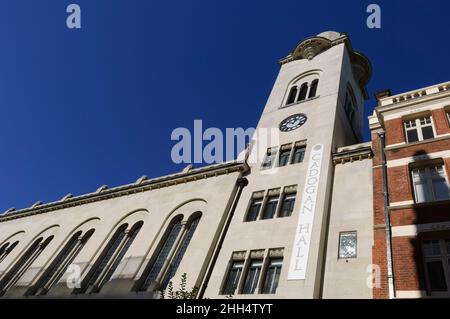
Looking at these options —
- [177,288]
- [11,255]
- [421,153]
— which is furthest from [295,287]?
[11,255]

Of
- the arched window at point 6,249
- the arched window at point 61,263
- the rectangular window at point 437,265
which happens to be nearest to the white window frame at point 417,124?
the rectangular window at point 437,265

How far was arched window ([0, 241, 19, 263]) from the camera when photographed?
35.4 metres

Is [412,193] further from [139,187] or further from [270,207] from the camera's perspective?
[139,187]

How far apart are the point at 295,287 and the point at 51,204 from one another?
2978 cm

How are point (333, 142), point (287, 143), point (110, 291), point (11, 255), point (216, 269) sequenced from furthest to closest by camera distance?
point (11, 255) < point (287, 143) < point (333, 142) < point (110, 291) < point (216, 269)

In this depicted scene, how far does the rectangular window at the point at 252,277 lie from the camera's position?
17.9 meters

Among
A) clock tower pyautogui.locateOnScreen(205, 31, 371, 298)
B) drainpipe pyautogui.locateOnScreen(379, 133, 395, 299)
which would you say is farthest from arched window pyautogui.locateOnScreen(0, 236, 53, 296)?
drainpipe pyautogui.locateOnScreen(379, 133, 395, 299)

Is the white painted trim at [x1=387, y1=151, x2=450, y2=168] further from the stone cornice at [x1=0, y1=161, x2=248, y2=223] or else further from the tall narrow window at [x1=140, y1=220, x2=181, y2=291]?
the tall narrow window at [x1=140, y1=220, x2=181, y2=291]

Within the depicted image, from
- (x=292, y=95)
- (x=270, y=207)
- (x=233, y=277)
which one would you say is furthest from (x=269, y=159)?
(x=292, y=95)

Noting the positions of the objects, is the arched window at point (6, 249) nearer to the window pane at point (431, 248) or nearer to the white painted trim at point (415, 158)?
the white painted trim at point (415, 158)

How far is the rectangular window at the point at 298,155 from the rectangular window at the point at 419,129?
6.97 metres

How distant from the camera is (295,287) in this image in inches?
634

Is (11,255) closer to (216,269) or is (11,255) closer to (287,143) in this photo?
(216,269)
